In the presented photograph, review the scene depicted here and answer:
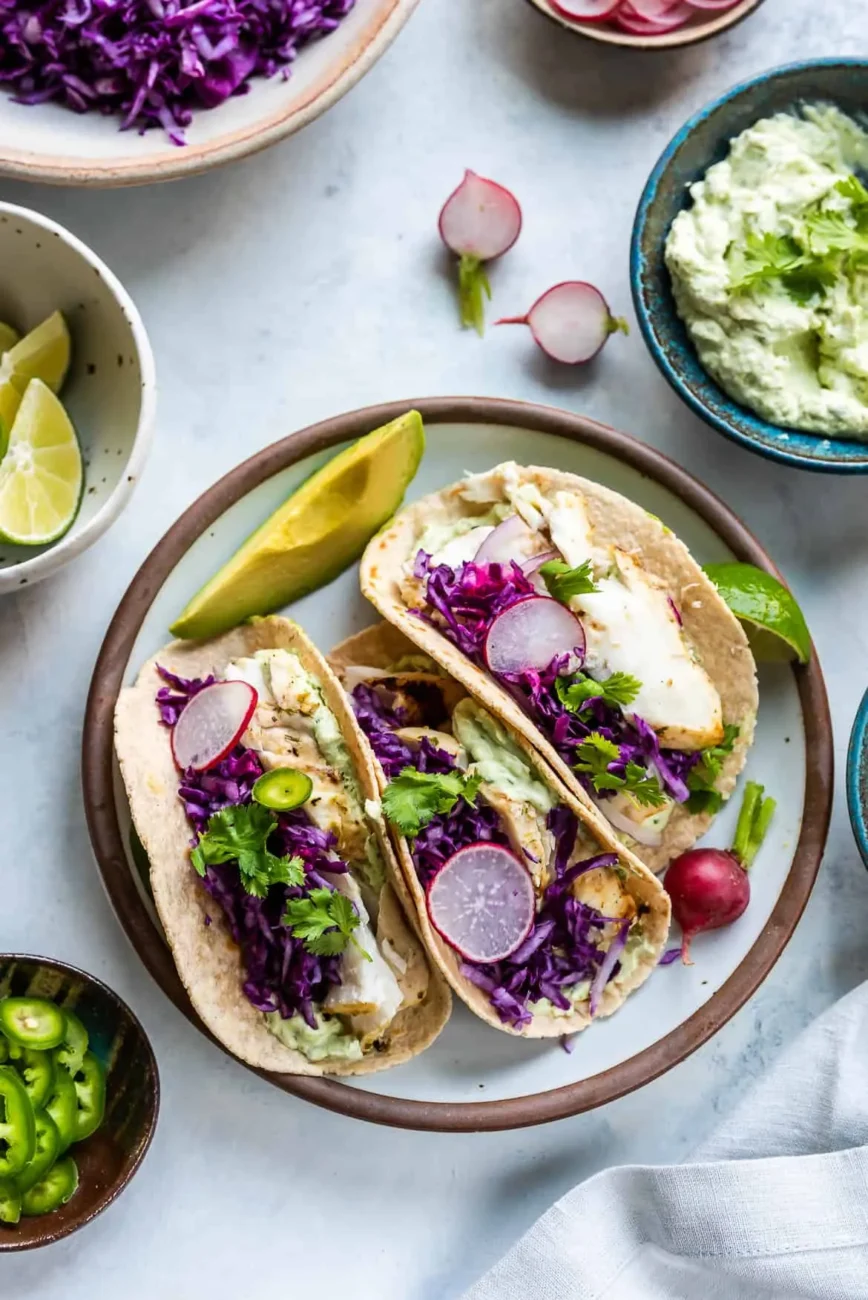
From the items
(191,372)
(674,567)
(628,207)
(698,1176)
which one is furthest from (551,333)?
(698,1176)

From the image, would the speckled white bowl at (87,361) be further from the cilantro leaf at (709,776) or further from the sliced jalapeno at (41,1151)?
the cilantro leaf at (709,776)

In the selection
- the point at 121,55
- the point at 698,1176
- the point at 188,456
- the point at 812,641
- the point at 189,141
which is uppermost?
the point at 121,55

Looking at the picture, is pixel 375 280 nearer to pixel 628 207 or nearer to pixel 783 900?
pixel 628 207

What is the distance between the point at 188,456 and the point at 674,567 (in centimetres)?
117

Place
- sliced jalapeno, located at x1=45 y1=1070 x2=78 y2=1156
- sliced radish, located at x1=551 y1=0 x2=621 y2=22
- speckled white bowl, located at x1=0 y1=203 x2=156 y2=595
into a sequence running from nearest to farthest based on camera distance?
speckled white bowl, located at x1=0 y1=203 x2=156 y2=595
sliced jalapeno, located at x1=45 y1=1070 x2=78 y2=1156
sliced radish, located at x1=551 y1=0 x2=621 y2=22

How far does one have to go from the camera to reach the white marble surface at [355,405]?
3.04m

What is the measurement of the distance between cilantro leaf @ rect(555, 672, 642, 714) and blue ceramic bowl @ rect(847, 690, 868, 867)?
0.57 meters

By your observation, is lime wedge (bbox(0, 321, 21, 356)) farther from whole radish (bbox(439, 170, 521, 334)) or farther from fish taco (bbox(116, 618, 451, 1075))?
whole radish (bbox(439, 170, 521, 334))

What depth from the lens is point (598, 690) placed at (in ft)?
8.91

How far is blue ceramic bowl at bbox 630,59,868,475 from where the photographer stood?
2.90 m

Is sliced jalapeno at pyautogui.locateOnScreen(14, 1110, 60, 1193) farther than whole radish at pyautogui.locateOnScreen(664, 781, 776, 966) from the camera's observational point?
No

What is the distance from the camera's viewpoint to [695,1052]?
310 cm

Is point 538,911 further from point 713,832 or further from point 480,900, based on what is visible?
point 713,832

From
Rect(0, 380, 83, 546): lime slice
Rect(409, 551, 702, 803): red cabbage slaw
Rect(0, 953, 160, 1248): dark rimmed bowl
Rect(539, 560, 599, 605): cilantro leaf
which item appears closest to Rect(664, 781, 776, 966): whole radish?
Rect(409, 551, 702, 803): red cabbage slaw
